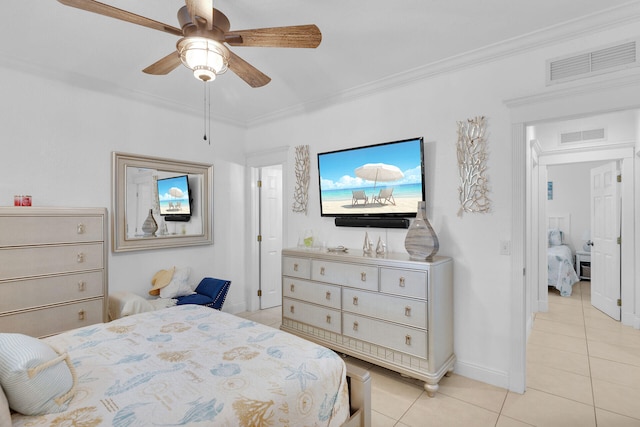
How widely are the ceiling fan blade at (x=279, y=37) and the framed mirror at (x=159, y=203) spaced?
2335 millimetres

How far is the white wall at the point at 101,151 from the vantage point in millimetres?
2805

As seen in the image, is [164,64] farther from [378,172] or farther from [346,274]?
[346,274]

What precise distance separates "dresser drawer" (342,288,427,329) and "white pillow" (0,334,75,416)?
2094 millimetres

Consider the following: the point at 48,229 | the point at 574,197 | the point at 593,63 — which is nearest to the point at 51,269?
the point at 48,229

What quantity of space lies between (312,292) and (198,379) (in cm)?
194

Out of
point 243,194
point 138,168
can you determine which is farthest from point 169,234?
point 243,194

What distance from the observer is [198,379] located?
4.56 ft

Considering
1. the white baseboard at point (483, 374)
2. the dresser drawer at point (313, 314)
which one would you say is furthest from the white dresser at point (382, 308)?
the white baseboard at point (483, 374)

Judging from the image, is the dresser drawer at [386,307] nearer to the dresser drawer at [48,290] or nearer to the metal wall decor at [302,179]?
the metal wall decor at [302,179]

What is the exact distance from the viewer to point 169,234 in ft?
12.6

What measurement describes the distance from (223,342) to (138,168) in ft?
8.54

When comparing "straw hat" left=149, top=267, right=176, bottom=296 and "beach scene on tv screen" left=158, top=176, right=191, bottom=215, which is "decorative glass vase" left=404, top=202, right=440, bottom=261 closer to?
"straw hat" left=149, top=267, right=176, bottom=296

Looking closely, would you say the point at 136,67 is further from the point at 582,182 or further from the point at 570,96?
the point at 582,182

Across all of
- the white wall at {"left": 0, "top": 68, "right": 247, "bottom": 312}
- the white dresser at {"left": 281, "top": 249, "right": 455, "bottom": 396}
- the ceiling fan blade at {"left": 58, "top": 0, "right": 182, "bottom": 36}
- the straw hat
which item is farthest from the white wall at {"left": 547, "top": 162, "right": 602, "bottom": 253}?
the ceiling fan blade at {"left": 58, "top": 0, "right": 182, "bottom": 36}
